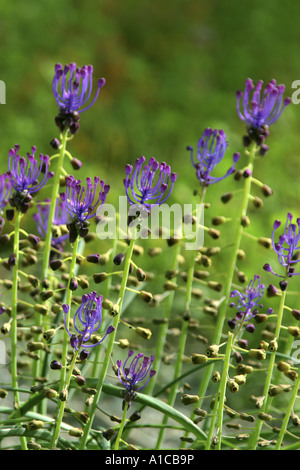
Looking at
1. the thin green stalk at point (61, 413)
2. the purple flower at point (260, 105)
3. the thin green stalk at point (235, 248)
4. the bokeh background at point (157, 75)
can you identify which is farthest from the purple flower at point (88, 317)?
the bokeh background at point (157, 75)

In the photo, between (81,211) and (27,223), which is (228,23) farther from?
(81,211)

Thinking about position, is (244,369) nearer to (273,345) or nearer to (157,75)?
(273,345)

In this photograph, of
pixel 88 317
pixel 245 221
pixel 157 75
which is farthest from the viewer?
pixel 157 75

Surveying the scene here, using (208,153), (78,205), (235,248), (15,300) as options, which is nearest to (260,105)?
(208,153)

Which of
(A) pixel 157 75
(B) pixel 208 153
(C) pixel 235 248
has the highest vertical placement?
(A) pixel 157 75

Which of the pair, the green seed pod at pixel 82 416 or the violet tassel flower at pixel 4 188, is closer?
the green seed pod at pixel 82 416

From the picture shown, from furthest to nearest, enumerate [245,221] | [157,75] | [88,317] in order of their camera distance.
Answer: [157,75] < [245,221] < [88,317]

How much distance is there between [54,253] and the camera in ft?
3.81

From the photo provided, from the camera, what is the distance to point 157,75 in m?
4.42

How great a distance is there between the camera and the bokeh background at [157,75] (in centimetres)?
324

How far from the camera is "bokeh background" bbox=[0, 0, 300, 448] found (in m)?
3.24

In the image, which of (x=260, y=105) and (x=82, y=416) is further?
(x=260, y=105)

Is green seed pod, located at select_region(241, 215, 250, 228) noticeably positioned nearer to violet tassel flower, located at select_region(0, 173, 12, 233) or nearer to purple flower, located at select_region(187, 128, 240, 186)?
purple flower, located at select_region(187, 128, 240, 186)

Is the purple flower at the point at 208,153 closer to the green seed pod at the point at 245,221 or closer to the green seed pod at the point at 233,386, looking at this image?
the green seed pod at the point at 245,221
